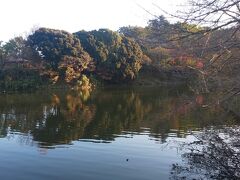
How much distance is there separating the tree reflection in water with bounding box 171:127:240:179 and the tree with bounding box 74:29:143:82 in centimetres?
4448

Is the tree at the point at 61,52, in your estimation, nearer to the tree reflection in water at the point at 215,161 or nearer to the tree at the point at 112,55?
the tree at the point at 112,55

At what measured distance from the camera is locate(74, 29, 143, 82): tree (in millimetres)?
58469

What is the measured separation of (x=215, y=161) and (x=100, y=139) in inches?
362

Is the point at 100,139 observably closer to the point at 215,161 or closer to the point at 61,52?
the point at 215,161

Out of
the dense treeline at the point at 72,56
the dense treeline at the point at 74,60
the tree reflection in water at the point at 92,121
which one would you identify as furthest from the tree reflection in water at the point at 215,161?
the dense treeline at the point at 72,56

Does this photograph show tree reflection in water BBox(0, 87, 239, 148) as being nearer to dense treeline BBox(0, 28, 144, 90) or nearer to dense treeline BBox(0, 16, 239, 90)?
dense treeline BBox(0, 16, 239, 90)

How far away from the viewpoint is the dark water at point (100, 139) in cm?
1413

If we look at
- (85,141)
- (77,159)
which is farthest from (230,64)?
(85,141)

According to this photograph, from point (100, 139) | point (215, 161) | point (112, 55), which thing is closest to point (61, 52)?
point (112, 55)

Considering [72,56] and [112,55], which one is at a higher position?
[112,55]

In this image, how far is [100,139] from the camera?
66.8 feet

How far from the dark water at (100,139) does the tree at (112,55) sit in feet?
84.3

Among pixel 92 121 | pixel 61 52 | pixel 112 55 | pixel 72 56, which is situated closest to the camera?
pixel 92 121

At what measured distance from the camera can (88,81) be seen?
56656mm
